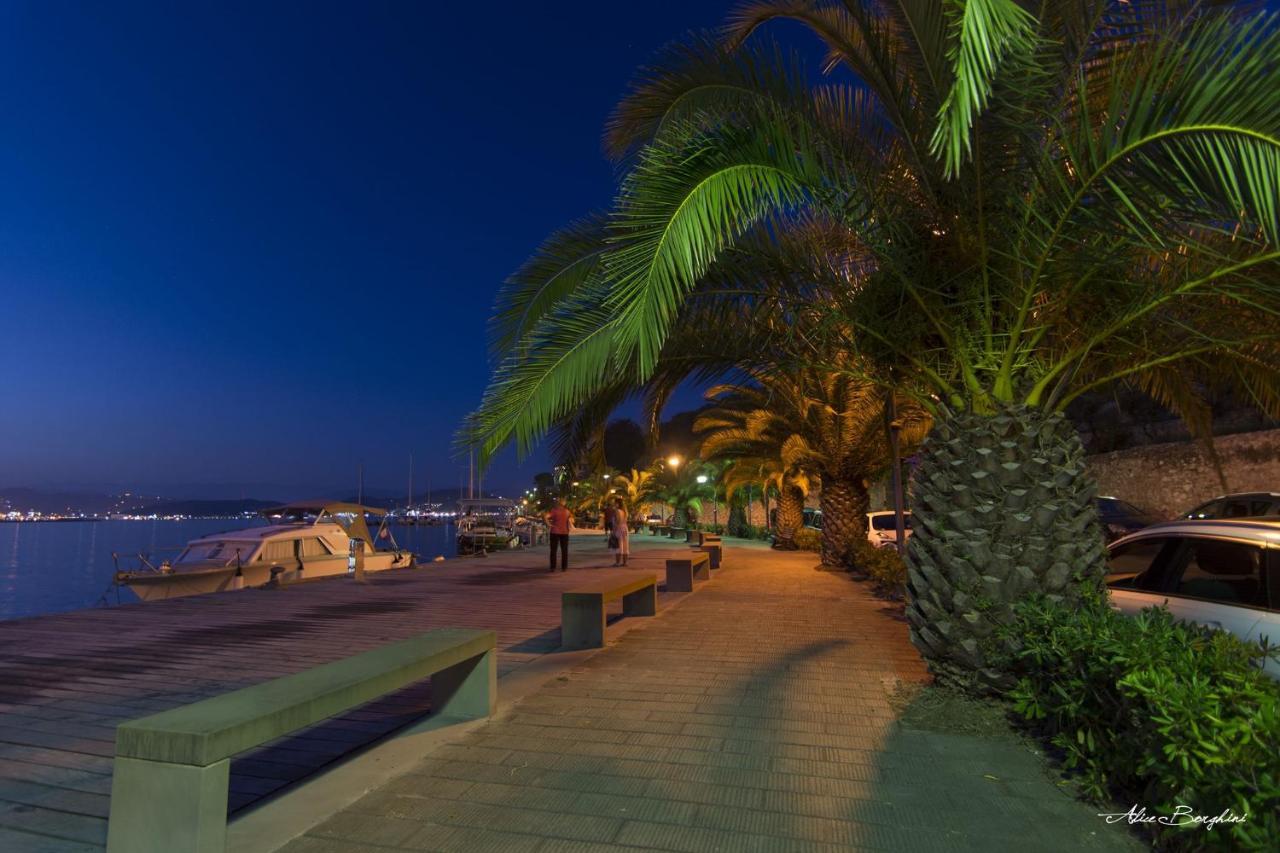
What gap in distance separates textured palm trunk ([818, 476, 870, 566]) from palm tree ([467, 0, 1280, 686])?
10.5 meters

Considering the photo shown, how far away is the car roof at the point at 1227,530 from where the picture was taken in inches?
170

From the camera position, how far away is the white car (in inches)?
166

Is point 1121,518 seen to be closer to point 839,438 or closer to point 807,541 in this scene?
point 839,438

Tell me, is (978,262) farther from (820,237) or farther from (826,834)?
(826,834)

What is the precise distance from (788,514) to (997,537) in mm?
20563

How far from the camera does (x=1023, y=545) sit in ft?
16.6

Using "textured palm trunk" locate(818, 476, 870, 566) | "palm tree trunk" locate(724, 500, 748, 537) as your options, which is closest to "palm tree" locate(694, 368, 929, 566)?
"textured palm trunk" locate(818, 476, 870, 566)

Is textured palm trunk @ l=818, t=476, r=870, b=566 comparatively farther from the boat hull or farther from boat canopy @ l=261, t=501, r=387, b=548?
boat canopy @ l=261, t=501, r=387, b=548

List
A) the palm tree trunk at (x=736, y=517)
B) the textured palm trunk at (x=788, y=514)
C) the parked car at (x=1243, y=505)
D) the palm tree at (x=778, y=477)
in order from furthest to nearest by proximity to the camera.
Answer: the palm tree trunk at (x=736, y=517) < the textured palm trunk at (x=788, y=514) < the palm tree at (x=778, y=477) < the parked car at (x=1243, y=505)

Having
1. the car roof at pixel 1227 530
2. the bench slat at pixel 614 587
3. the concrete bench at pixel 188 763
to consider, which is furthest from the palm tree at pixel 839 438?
the concrete bench at pixel 188 763

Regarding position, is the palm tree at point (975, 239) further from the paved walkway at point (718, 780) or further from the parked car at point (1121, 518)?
the parked car at point (1121, 518)

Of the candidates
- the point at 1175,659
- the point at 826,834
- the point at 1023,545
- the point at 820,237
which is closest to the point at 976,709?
the point at 1023,545

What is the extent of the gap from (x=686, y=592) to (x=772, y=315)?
687 centimetres
